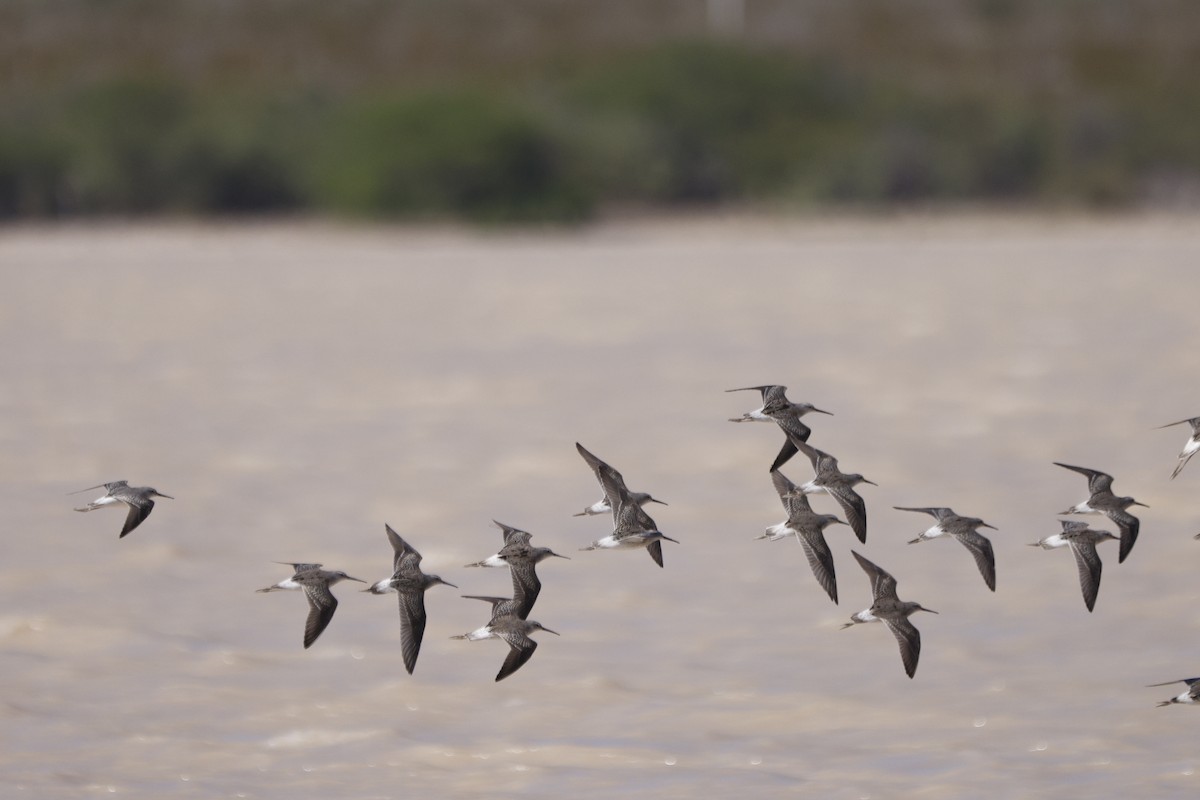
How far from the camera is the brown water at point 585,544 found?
24.2 ft

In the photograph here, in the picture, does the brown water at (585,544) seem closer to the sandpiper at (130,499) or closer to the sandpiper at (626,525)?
the sandpiper at (626,525)

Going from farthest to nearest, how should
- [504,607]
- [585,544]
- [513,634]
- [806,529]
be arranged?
[585,544]
[504,607]
[806,529]
[513,634]

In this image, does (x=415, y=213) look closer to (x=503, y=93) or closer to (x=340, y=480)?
(x=503, y=93)

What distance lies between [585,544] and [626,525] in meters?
3.93

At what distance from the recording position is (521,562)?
668 cm

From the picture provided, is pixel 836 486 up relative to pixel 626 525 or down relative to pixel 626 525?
up

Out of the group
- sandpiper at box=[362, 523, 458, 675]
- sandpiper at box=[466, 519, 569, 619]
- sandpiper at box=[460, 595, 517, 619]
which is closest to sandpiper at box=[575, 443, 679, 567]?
sandpiper at box=[466, 519, 569, 619]

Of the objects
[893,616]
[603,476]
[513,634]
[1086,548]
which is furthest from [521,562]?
[1086,548]

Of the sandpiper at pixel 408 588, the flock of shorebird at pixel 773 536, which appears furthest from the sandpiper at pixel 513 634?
the sandpiper at pixel 408 588

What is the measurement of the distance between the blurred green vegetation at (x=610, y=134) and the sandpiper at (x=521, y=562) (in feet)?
100.0

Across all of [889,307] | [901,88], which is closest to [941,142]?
[901,88]

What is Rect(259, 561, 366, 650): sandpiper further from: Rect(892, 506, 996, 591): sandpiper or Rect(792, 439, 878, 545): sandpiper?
Rect(892, 506, 996, 591): sandpiper

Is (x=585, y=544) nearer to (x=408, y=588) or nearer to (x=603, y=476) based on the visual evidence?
(x=603, y=476)

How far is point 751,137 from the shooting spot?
1844 inches
